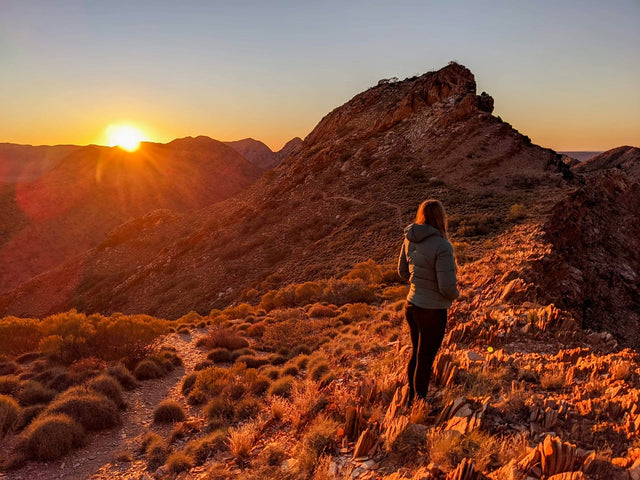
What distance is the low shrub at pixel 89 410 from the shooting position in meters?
7.07

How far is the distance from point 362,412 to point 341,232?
84.4 ft

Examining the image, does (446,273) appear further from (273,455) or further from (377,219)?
(377,219)

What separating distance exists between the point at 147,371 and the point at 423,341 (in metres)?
8.49

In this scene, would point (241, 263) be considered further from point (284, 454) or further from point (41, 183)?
point (41, 183)

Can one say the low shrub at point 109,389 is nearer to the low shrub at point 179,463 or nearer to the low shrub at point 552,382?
the low shrub at point 179,463

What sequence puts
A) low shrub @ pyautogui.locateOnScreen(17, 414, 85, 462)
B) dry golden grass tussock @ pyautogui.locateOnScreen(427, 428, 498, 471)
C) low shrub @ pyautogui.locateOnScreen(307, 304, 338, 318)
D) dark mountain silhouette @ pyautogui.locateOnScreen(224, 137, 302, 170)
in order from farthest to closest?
dark mountain silhouette @ pyautogui.locateOnScreen(224, 137, 302, 170), low shrub @ pyautogui.locateOnScreen(307, 304, 338, 318), low shrub @ pyautogui.locateOnScreen(17, 414, 85, 462), dry golden grass tussock @ pyautogui.locateOnScreen(427, 428, 498, 471)

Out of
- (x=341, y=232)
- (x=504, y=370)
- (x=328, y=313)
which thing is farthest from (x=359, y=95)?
(x=504, y=370)

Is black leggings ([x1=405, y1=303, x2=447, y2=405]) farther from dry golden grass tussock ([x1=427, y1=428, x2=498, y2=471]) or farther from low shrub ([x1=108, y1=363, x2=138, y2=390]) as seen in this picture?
low shrub ([x1=108, y1=363, x2=138, y2=390])

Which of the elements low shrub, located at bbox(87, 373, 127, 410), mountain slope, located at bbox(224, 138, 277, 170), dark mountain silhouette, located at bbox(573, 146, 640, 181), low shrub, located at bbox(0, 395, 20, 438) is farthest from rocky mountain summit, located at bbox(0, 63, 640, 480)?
mountain slope, located at bbox(224, 138, 277, 170)

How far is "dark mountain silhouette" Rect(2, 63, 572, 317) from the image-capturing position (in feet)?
88.9

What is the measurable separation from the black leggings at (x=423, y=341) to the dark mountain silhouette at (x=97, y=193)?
68.8 m

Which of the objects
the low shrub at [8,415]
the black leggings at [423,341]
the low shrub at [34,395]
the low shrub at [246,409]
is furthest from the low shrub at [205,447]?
the low shrub at [34,395]

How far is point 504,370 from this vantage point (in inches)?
208

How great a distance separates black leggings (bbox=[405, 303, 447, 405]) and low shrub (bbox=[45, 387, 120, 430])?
6.08m
